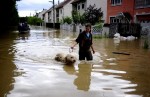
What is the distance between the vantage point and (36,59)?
1235 cm

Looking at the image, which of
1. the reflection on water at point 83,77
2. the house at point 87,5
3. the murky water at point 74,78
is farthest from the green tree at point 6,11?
the reflection on water at point 83,77

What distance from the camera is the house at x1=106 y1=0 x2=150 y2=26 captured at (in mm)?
30781

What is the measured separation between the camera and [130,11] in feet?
110

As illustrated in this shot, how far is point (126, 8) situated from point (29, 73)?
1062 inches

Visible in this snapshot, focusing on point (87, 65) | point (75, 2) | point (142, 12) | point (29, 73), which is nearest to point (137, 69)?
point (87, 65)

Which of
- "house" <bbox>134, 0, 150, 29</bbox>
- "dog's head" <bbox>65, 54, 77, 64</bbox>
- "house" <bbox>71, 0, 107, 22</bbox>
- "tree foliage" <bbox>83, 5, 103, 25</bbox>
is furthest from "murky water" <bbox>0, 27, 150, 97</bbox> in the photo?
"house" <bbox>71, 0, 107, 22</bbox>

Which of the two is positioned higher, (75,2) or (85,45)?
(75,2)

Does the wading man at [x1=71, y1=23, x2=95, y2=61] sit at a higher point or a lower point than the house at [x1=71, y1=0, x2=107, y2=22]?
lower

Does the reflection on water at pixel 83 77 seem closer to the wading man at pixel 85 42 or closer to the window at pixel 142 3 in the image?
the wading man at pixel 85 42

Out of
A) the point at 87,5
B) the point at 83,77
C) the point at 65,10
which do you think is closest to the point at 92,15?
the point at 87,5

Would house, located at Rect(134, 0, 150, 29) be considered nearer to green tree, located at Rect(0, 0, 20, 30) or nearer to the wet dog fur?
green tree, located at Rect(0, 0, 20, 30)

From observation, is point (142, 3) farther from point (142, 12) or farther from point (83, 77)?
point (83, 77)

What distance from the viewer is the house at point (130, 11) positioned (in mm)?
30781

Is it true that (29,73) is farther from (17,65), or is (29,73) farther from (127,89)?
(127,89)
